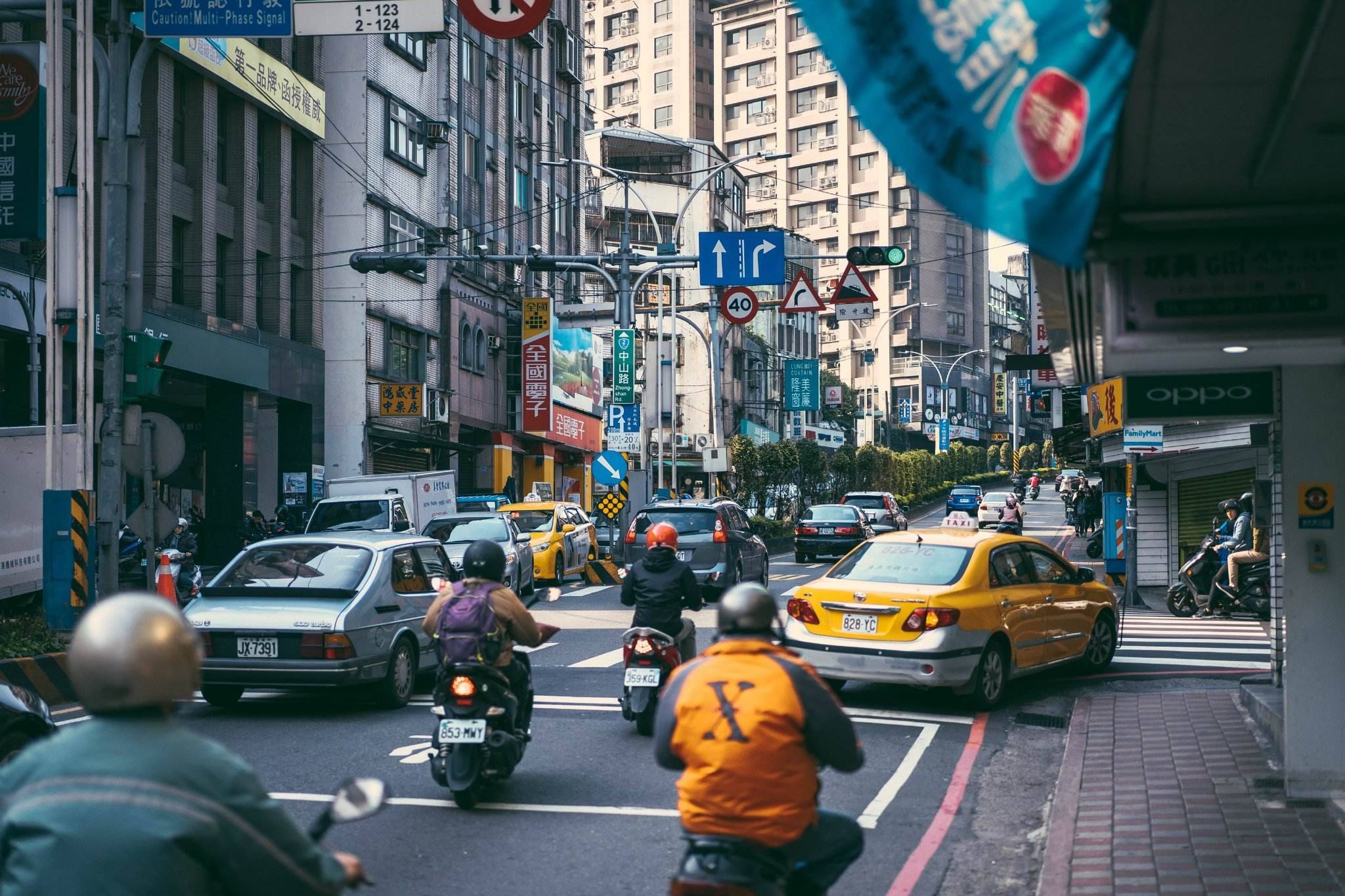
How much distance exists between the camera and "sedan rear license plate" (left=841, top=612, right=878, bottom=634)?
12.4 meters

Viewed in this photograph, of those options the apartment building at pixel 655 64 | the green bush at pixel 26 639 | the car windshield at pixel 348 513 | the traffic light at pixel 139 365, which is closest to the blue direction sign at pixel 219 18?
the traffic light at pixel 139 365

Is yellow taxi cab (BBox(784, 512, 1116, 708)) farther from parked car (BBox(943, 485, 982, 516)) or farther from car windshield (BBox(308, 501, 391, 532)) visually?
parked car (BBox(943, 485, 982, 516))

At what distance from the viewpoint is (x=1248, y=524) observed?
68.4 ft

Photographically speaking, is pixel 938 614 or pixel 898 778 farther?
pixel 938 614

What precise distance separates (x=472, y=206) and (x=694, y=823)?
48088 mm

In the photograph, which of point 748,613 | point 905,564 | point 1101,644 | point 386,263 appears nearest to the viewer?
point 748,613

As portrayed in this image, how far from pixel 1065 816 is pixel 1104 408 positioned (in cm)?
1446

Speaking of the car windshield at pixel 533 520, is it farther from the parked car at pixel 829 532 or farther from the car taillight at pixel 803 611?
the car taillight at pixel 803 611

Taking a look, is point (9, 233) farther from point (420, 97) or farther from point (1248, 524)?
point (420, 97)

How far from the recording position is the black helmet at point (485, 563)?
8984 mm

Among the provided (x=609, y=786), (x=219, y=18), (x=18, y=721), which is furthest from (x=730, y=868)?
→ (x=219, y=18)

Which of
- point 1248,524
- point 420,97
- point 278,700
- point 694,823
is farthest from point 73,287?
point 420,97

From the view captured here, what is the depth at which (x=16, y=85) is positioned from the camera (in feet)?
57.3

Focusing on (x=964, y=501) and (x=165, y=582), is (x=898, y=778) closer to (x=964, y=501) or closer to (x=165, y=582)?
(x=165, y=582)
